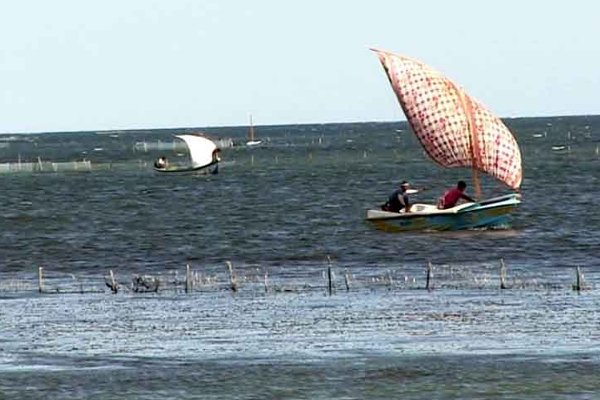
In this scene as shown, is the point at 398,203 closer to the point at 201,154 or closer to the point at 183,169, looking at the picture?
the point at 201,154

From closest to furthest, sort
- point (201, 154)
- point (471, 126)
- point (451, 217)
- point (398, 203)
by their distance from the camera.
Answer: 1. point (471, 126)
2. point (451, 217)
3. point (398, 203)
4. point (201, 154)

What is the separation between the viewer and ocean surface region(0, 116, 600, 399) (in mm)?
34031

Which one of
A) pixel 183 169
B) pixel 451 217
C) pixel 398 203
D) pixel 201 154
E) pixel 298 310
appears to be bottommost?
pixel 183 169

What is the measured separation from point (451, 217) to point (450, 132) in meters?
3.59

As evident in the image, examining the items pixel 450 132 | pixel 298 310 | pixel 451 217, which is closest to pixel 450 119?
pixel 450 132

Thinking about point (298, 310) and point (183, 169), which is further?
point (183, 169)

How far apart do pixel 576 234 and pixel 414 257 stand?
14.1m

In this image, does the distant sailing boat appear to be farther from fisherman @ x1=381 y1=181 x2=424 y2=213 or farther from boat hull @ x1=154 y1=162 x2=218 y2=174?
boat hull @ x1=154 y1=162 x2=218 y2=174

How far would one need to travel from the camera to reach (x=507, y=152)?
73812mm

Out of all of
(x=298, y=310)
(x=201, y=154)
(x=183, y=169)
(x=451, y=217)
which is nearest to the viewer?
(x=298, y=310)

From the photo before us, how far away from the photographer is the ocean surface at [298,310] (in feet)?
112

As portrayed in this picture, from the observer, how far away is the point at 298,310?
149 feet

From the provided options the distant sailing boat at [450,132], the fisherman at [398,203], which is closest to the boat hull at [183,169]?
the fisherman at [398,203]

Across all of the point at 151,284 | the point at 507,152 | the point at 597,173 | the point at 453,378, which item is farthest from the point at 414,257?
the point at 597,173
